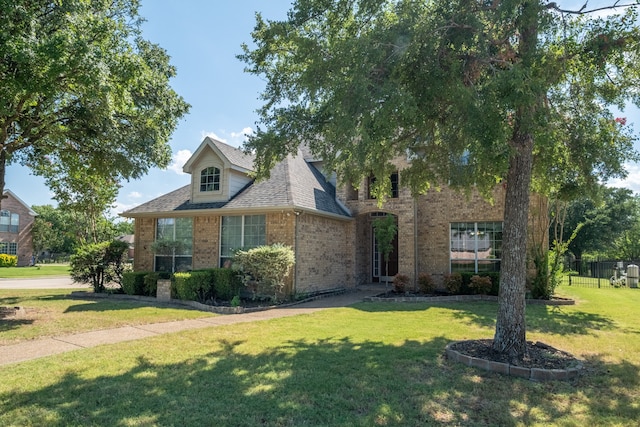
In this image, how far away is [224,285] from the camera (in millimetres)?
13789

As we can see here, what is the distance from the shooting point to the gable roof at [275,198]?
1481cm

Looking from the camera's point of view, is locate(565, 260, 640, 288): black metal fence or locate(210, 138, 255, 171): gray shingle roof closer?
locate(210, 138, 255, 171): gray shingle roof

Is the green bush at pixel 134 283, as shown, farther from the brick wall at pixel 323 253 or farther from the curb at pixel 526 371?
the curb at pixel 526 371

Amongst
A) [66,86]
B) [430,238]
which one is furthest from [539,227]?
[66,86]

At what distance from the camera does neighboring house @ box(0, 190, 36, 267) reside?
1752 inches

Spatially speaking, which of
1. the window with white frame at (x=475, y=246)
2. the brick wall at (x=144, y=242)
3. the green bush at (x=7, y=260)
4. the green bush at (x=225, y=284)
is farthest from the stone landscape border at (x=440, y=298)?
the green bush at (x=7, y=260)

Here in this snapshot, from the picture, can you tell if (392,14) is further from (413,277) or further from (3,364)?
(413,277)

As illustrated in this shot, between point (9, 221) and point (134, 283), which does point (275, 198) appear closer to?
point (134, 283)

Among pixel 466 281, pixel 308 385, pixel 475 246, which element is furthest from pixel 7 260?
pixel 308 385

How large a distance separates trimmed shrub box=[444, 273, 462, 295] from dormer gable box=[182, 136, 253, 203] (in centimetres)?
917

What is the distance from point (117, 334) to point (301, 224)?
25.4 feet

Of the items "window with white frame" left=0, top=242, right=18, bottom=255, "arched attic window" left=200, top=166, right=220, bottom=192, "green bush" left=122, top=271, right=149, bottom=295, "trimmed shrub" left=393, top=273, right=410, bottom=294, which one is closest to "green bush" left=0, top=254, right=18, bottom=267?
"window with white frame" left=0, top=242, right=18, bottom=255

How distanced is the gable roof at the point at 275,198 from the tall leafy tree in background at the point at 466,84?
568 cm

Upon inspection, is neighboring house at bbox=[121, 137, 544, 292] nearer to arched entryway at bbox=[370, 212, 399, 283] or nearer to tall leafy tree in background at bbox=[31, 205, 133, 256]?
arched entryway at bbox=[370, 212, 399, 283]
